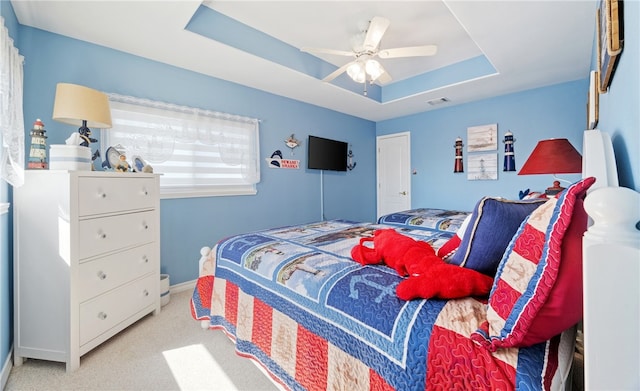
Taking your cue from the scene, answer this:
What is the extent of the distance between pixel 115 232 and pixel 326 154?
2.98m

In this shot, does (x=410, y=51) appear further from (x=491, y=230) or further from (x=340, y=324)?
(x=340, y=324)

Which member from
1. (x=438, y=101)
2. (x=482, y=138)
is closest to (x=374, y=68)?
(x=438, y=101)

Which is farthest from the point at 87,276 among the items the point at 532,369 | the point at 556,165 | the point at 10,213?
the point at 556,165

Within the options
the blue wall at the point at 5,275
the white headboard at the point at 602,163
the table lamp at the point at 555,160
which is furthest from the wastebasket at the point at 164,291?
the table lamp at the point at 555,160

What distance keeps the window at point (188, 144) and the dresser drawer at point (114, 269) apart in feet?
2.50

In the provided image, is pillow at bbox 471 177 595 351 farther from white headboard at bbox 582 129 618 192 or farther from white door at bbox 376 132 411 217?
white door at bbox 376 132 411 217

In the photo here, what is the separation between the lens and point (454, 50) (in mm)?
3102

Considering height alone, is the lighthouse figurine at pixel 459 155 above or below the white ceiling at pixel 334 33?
below

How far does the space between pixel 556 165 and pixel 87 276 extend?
3.21 metres

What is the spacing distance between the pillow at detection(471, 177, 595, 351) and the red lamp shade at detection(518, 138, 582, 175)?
156 cm

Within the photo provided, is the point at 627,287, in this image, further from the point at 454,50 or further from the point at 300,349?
the point at 454,50

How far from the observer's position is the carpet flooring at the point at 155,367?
60.2 inches

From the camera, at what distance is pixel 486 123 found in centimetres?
396

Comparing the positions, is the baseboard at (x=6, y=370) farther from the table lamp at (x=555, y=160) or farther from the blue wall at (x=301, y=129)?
the table lamp at (x=555, y=160)
